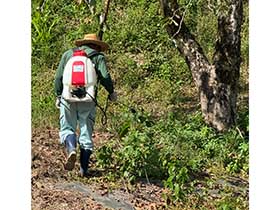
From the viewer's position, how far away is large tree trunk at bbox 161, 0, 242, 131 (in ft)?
23.0

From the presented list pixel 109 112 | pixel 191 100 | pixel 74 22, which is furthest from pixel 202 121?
pixel 74 22

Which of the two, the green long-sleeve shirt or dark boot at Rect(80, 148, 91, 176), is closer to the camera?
the green long-sleeve shirt

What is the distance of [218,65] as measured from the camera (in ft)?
23.5

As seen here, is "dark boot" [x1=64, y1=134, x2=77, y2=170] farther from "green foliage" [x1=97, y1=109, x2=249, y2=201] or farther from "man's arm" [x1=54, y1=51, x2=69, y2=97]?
"green foliage" [x1=97, y1=109, x2=249, y2=201]

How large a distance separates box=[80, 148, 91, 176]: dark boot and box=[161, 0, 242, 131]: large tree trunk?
2013mm

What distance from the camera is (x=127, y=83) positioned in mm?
9500

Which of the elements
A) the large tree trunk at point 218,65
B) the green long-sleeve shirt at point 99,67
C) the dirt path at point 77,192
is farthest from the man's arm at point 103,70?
the large tree trunk at point 218,65

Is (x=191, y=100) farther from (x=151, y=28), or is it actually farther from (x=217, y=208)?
(x=217, y=208)

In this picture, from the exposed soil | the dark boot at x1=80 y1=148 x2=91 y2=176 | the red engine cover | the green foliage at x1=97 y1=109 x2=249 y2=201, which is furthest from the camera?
the green foliage at x1=97 y1=109 x2=249 y2=201

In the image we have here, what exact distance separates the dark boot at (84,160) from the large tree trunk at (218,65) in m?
2.01

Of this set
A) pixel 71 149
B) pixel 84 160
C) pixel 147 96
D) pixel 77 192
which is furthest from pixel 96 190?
pixel 147 96

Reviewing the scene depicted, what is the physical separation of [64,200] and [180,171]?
3.04 ft

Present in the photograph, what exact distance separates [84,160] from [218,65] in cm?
222

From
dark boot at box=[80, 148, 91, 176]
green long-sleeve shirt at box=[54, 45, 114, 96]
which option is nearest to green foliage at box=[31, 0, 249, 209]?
dark boot at box=[80, 148, 91, 176]
